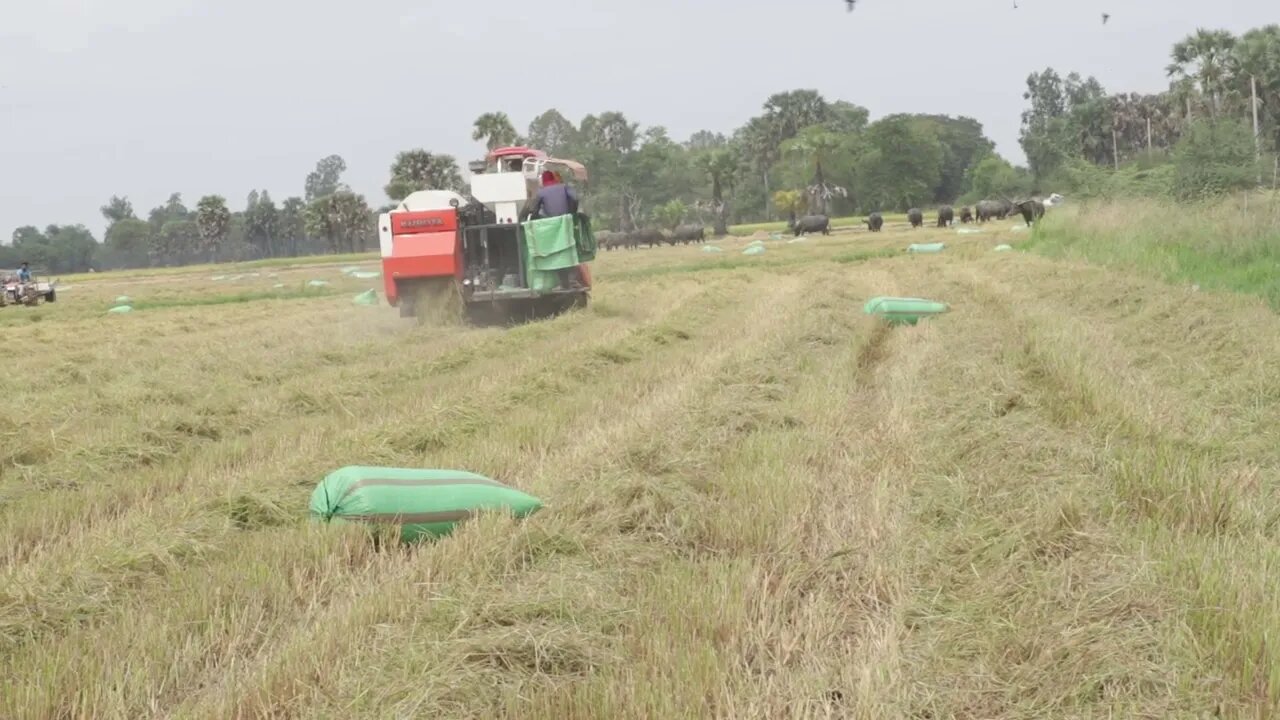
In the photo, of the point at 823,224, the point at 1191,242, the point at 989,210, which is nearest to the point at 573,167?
the point at 1191,242

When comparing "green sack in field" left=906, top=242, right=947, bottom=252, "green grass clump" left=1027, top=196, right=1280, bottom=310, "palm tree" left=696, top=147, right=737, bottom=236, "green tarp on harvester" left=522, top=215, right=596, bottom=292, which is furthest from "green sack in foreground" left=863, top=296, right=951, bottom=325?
"palm tree" left=696, top=147, right=737, bottom=236

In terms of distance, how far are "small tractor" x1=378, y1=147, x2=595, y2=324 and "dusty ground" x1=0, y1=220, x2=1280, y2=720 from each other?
515cm

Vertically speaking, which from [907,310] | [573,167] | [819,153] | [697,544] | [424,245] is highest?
[819,153]

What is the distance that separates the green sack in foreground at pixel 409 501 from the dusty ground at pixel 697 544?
0.16m

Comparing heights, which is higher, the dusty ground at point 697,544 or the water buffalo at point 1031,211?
the water buffalo at point 1031,211

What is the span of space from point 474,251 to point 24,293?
19.7 metres

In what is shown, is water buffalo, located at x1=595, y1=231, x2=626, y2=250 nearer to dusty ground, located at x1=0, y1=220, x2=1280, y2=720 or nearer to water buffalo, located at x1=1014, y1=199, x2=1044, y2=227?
water buffalo, located at x1=1014, y1=199, x2=1044, y2=227

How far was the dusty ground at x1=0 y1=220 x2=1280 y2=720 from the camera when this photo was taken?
288 centimetres

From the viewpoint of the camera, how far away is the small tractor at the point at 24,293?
27.9m

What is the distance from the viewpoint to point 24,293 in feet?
92.0

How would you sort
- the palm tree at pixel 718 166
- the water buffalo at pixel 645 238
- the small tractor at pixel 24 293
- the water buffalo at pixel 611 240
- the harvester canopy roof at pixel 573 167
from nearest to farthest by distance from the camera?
the harvester canopy roof at pixel 573 167, the small tractor at pixel 24 293, the water buffalo at pixel 645 238, the water buffalo at pixel 611 240, the palm tree at pixel 718 166

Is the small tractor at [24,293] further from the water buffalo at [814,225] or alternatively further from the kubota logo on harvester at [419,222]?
the water buffalo at [814,225]

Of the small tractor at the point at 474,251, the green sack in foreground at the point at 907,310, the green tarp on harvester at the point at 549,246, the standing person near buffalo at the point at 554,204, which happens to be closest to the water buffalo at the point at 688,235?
the small tractor at the point at 474,251

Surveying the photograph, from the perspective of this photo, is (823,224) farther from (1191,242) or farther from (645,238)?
(1191,242)
